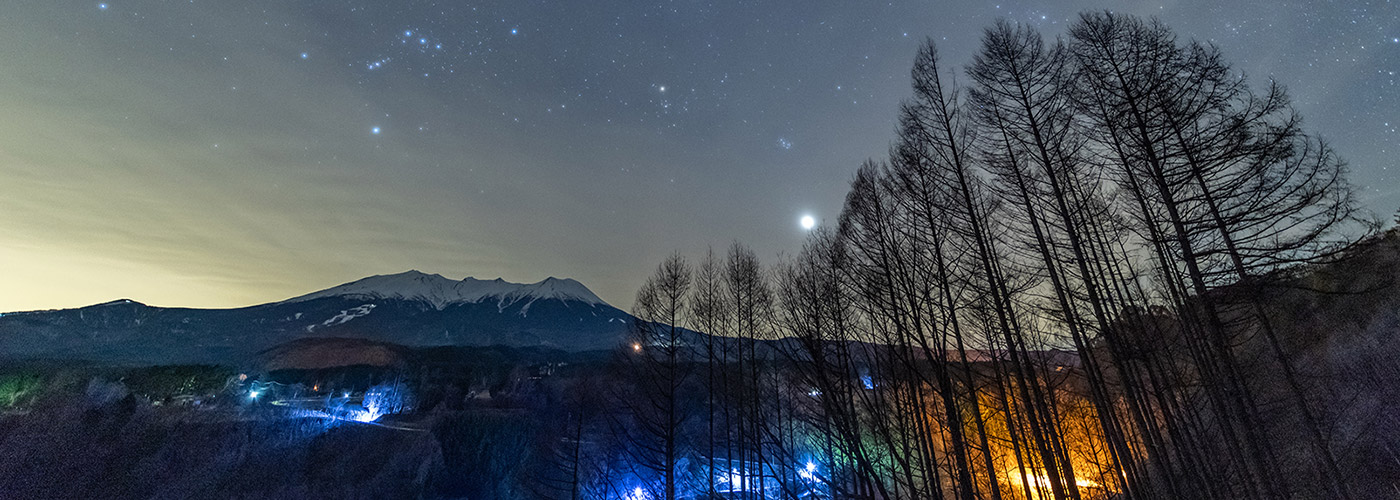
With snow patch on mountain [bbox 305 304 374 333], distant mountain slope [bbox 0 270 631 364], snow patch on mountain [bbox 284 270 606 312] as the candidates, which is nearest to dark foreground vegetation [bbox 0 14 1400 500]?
distant mountain slope [bbox 0 270 631 364]

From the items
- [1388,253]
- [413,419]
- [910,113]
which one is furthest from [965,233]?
[413,419]

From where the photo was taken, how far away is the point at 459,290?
525 ft

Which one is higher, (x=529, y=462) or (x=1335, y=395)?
(x=1335, y=395)

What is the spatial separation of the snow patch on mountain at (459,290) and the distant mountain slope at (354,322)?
14.2 inches

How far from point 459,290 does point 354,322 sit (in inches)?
1599

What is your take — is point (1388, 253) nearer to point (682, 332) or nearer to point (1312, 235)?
point (1312, 235)

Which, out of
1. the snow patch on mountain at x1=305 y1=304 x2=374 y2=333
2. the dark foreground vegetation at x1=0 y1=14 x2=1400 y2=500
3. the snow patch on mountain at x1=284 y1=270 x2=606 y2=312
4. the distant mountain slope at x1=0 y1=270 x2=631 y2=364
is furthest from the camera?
the snow patch on mountain at x1=284 y1=270 x2=606 y2=312

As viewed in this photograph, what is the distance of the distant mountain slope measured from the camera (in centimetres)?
6309

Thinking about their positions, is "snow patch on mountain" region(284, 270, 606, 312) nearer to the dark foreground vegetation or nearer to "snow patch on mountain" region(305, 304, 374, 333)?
"snow patch on mountain" region(305, 304, 374, 333)

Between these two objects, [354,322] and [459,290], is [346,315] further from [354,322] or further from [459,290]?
[459,290]

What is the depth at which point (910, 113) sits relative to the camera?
7.87 meters

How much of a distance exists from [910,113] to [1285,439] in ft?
42.1

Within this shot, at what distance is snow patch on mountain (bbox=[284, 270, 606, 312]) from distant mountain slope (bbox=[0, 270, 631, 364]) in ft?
1.18

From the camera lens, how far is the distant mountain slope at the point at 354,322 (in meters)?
63.1
